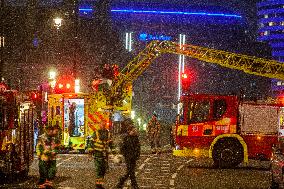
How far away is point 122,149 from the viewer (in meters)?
14.9

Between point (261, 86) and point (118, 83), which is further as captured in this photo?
point (261, 86)

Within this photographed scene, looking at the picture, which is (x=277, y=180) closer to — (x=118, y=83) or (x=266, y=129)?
(x=266, y=129)

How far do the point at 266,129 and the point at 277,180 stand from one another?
755 cm

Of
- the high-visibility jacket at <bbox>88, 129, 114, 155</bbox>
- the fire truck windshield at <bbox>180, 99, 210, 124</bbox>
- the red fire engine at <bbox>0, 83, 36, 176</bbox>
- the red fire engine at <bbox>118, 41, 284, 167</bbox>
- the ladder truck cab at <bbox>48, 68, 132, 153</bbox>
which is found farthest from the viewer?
the ladder truck cab at <bbox>48, 68, 132, 153</bbox>

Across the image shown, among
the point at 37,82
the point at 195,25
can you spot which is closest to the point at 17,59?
the point at 37,82

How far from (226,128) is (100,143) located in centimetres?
870

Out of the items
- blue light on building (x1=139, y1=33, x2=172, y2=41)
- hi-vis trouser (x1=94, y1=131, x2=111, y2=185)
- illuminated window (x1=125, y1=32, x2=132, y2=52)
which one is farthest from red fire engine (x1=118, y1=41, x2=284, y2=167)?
blue light on building (x1=139, y1=33, x2=172, y2=41)

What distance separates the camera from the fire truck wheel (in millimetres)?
→ 22062

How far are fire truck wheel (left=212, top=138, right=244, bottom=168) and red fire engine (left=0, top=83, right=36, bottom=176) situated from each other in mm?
7005

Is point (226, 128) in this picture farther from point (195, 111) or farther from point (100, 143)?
point (100, 143)

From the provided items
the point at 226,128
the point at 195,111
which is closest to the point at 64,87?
the point at 195,111

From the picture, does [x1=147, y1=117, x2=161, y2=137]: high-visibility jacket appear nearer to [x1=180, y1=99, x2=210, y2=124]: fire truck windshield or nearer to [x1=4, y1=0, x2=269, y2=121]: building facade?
[x1=4, y1=0, x2=269, y2=121]: building facade

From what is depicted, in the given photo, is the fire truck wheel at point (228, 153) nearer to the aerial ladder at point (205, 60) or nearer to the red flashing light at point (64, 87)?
the aerial ladder at point (205, 60)

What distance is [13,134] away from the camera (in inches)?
Answer: 663
